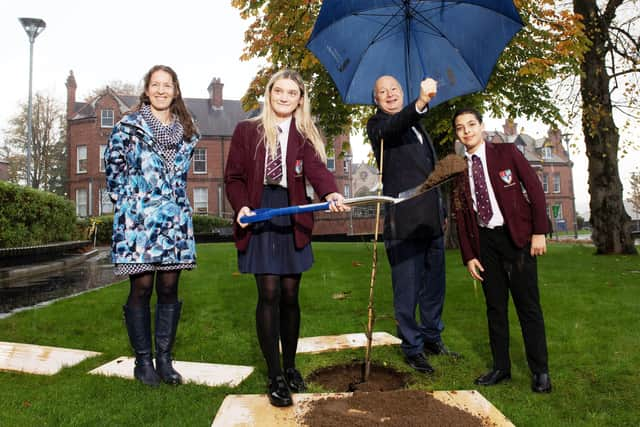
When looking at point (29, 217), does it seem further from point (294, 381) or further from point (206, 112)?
point (206, 112)

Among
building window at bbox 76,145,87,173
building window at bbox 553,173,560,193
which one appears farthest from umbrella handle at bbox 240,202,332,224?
building window at bbox 553,173,560,193

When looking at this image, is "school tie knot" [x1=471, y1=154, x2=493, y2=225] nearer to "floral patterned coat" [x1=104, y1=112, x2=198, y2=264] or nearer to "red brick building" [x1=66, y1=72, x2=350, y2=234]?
"floral patterned coat" [x1=104, y1=112, x2=198, y2=264]

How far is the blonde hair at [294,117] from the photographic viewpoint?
2998 millimetres

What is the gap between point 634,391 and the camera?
3064 mm

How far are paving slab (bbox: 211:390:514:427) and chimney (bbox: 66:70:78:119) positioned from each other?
42071 millimetres

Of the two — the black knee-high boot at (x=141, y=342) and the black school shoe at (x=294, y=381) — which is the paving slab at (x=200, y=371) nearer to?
the black knee-high boot at (x=141, y=342)

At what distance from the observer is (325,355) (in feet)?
13.1

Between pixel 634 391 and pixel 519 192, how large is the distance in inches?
60.7

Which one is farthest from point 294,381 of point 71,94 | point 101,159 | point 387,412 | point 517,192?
point 71,94

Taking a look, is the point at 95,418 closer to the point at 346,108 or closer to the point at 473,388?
the point at 473,388

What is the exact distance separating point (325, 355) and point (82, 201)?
37.9 meters

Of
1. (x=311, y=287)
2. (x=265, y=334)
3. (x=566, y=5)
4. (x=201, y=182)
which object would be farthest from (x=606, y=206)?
(x=201, y=182)

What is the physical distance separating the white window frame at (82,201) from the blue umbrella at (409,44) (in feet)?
123

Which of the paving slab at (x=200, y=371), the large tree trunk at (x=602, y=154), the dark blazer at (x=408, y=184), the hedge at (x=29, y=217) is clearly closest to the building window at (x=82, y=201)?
the hedge at (x=29, y=217)
